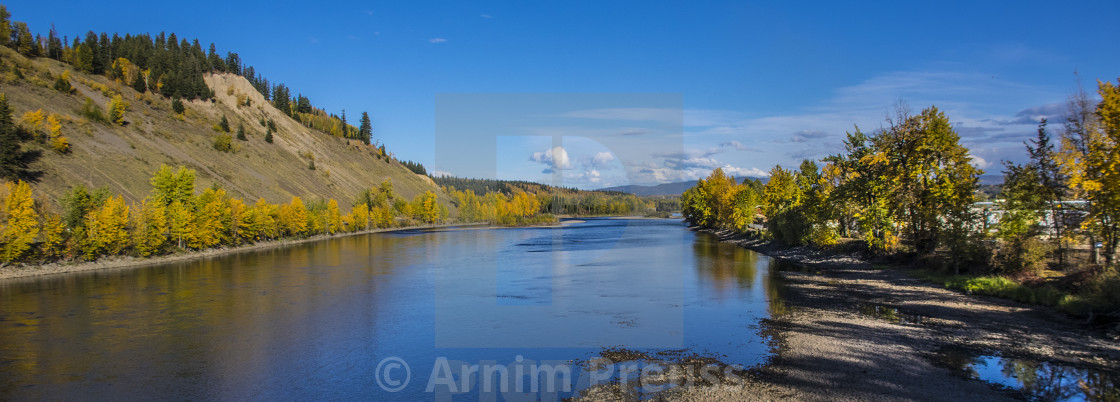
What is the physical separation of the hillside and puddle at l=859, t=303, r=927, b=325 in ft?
229

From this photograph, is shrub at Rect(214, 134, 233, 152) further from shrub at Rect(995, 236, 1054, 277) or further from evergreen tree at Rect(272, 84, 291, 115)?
shrub at Rect(995, 236, 1054, 277)

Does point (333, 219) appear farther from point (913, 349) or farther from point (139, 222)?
point (913, 349)

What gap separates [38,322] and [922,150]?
1669 inches

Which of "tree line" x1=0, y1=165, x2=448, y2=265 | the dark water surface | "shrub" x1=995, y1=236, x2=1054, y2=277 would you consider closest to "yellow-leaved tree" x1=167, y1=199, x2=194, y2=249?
"tree line" x1=0, y1=165, x2=448, y2=265

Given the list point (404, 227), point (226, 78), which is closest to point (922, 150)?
point (404, 227)

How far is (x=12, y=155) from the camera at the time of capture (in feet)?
172

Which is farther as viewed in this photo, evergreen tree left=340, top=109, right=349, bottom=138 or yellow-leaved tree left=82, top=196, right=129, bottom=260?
evergreen tree left=340, top=109, right=349, bottom=138

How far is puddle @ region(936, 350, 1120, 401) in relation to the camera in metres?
11.4

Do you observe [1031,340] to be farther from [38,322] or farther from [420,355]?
[38,322]

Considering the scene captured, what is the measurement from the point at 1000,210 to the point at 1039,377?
16326mm

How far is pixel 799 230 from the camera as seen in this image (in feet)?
152

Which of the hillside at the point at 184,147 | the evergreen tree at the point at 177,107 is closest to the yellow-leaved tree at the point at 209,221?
the hillside at the point at 184,147

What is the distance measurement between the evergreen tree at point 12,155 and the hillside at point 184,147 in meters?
1.20

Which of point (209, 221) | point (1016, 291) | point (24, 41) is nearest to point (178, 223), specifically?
point (209, 221)
